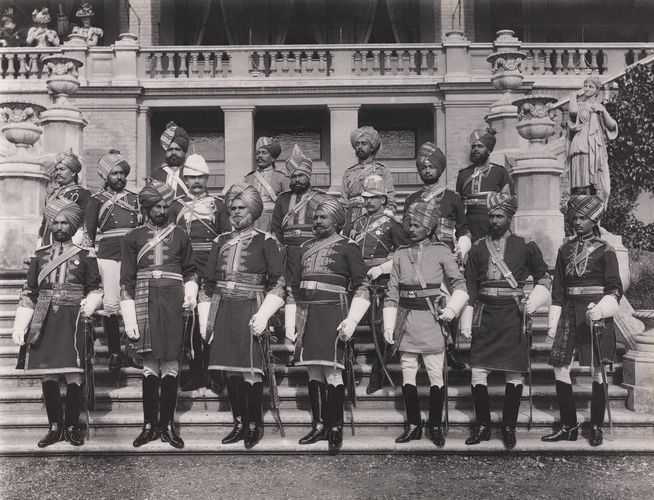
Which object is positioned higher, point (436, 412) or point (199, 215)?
point (199, 215)

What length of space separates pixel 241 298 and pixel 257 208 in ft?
2.63

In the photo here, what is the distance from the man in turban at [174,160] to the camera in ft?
24.1

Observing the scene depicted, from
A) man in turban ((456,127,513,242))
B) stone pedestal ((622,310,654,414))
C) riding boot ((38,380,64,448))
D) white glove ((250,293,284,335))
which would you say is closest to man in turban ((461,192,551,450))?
stone pedestal ((622,310,654,414))

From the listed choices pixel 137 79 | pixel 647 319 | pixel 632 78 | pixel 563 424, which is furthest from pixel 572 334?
pixel 137 79

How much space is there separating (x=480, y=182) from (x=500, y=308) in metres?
1.93

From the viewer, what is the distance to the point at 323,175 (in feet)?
58.6

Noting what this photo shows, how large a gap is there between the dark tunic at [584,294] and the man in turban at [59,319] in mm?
3943

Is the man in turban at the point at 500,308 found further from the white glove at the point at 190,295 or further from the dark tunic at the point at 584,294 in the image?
the white glove at the point at 190,295

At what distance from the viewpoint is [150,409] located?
18.8 ft

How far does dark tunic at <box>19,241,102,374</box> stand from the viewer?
18.6ft

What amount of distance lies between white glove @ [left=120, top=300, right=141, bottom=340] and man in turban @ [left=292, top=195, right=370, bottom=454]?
52.5 inches

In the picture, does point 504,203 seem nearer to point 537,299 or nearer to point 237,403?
point 537,299

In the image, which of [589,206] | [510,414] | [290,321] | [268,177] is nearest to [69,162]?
[268,177]

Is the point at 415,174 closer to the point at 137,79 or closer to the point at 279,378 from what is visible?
the point at 137,79
